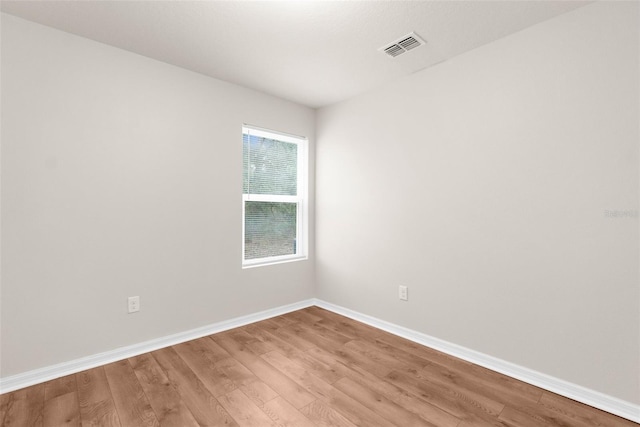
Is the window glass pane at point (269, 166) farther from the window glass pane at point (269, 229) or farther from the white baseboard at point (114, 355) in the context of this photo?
the white baseboard at point (114, 355)

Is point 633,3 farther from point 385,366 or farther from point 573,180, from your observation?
point 385,366

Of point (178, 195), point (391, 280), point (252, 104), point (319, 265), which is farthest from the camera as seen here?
point (319, 265)

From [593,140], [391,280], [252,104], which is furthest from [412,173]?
[252,104]

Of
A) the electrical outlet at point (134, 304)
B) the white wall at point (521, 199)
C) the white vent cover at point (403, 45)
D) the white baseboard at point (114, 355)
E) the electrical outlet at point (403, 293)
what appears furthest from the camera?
the electrical outlet at point (403, 293)

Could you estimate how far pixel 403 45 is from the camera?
237 centimetres

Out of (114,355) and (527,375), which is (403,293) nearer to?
(527,375)

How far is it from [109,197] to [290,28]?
6.28 ft

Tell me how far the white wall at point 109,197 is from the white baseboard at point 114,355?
0.15 feet

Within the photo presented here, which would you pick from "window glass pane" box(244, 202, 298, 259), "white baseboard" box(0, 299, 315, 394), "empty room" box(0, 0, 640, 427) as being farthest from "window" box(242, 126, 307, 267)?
"white baseboard" box(0, 299, 315, 394)

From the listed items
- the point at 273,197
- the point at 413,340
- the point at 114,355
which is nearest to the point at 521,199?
the point at 413,340

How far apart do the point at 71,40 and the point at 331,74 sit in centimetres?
206

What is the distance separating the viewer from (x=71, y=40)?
2248 millimetres

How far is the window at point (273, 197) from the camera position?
11.0 ft

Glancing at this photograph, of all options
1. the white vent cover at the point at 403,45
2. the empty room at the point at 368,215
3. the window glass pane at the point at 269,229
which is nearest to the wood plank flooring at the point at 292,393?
the empty room at the point at 368,215
